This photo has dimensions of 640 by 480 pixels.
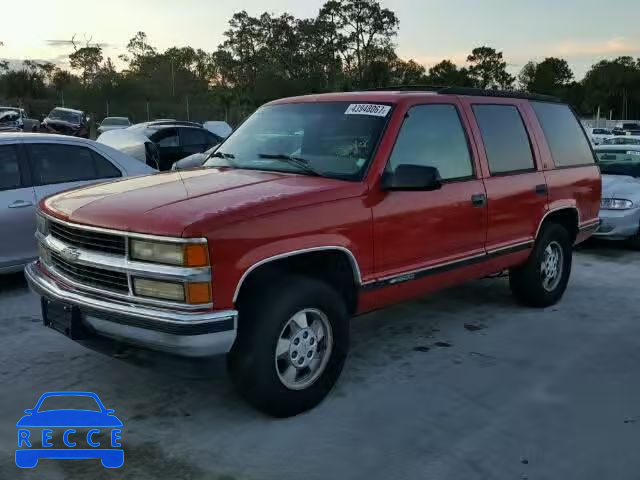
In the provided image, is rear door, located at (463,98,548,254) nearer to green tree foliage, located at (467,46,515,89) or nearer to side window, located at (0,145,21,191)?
side window, located at (0,145,21,191)

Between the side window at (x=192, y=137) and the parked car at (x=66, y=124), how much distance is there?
1279 cm

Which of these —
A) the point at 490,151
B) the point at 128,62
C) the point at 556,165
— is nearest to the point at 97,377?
the point at 490,151

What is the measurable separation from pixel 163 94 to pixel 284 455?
47.3 metres

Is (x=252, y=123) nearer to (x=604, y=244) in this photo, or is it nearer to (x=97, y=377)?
(x=97, y=377)

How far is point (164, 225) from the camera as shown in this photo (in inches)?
134

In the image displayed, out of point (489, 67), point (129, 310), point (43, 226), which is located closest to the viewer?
point (129, 310)

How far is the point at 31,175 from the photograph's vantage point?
653 cm

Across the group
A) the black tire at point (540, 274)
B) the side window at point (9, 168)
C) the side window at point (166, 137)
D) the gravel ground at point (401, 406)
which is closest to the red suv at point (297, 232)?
the black tire at point (540, 274)

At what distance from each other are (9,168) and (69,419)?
11.2 feet

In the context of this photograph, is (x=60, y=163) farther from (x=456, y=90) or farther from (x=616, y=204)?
(x=616, y=204)

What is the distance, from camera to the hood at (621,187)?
9.12 meters

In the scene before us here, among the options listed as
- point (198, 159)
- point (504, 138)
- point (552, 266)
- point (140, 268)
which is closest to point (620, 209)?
point (552, 266)

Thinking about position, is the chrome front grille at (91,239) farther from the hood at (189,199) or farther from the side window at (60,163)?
the side window at (60,163)

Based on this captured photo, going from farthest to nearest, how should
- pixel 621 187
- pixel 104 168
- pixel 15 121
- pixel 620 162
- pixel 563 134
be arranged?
1. pixel 15 121
2. pixel 620 162
3. pixel 621 187
4. pixel 104 168
5. pixel 563 134
